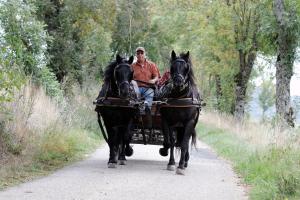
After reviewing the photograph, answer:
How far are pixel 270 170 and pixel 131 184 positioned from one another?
2591 millimetres

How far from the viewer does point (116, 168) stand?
12.4 m

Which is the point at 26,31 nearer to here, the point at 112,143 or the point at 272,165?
the point at 112,143

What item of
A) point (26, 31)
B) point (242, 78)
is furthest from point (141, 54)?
point (242, 78)

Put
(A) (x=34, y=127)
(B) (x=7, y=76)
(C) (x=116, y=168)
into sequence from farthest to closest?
(A) (x=34, y=127) → (C) (x=116, y=168) → (B) (x=7, y=76)

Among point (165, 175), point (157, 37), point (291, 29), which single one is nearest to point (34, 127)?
point (165, 175)

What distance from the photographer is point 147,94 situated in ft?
43.6

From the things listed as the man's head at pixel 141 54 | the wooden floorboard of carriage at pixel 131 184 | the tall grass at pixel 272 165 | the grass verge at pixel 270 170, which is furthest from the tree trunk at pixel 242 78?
Answer: the wooden floorboard of carriage at pixel 131 184

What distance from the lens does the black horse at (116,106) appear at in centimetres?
1229

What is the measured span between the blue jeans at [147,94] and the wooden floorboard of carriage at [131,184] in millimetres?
1392

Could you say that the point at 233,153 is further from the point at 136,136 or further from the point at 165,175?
the point at 165,175

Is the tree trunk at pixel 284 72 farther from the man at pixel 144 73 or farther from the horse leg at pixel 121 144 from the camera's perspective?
the horse leg at pixel 121 144

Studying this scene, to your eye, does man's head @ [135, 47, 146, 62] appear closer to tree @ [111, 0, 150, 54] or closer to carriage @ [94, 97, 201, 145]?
carriage @ [94, 97, 201, 145]

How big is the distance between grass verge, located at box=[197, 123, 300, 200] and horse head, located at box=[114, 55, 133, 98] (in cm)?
284

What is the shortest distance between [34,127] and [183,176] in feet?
13.3
